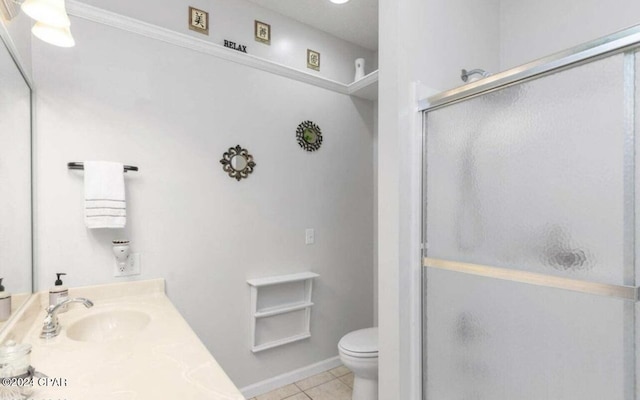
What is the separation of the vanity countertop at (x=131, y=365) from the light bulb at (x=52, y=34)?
3.24ft

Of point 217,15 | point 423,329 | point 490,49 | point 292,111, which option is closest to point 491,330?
point 423,329

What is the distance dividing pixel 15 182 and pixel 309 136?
1.79m

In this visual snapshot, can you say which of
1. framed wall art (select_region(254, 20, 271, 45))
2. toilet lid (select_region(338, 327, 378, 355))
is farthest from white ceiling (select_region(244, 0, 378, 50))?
toilet lid (select_region(338, 327, 378, 355))

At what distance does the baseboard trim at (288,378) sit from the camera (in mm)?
2270

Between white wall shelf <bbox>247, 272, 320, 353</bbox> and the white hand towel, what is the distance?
963mm

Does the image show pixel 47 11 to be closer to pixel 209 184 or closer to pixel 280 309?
pixel 209 184

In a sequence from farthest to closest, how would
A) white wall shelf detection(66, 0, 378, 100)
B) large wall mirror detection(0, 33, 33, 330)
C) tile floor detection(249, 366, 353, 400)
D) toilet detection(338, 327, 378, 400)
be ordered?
tile floor detection(249, 366, 353, 400)
toilet detection(338, 327, 378, 400)
white wall shelf detection(66, 0, 378, 100)
large wall mirror detection(0, 33, 33, 330)

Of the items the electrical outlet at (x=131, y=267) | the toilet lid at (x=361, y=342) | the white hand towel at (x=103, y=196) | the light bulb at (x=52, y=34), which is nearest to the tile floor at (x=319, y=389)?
the toilet lid at (x=361, y=342)

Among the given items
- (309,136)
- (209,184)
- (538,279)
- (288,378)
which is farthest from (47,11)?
(288,378)

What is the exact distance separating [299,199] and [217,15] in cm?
142

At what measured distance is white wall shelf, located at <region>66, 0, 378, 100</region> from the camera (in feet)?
5.66

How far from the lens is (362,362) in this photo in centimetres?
192

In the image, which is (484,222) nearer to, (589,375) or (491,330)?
(491,330)

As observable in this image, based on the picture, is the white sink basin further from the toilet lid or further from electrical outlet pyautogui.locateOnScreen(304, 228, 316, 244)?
electrical outlet pyautogui.locateOnScreen(304, 228, 316, 244)
